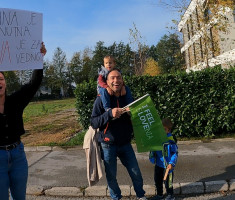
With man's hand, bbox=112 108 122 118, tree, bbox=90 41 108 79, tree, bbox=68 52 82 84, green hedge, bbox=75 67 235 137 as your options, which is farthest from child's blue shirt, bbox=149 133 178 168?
tree, bbox=68 52 82 84

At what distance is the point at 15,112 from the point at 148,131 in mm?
1755

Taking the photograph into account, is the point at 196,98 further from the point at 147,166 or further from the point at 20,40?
the point at 20,40

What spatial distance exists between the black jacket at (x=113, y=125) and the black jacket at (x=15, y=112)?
0.93 m

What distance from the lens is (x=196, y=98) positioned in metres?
7.75

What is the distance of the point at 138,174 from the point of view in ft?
12.6

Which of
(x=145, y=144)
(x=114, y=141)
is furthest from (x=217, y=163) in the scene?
(x=114, y=141)

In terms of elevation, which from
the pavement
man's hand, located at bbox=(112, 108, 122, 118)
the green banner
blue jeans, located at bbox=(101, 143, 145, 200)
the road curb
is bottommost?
the road curb

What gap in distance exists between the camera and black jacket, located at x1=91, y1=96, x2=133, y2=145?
142 inches

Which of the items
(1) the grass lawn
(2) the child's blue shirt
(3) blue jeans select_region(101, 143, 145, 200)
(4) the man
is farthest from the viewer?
(1) the grass lawn

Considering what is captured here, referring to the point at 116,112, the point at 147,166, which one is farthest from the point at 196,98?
the point at 116,112

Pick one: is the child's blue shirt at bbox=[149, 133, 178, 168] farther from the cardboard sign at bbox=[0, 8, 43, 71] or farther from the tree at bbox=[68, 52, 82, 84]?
the tree at bbox=[68, 52, 82, 84]

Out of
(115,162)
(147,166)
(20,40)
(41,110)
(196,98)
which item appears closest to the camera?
(20,40)

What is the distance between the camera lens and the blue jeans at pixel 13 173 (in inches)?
107

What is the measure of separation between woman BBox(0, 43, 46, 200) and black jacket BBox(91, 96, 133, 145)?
1.02 meters
